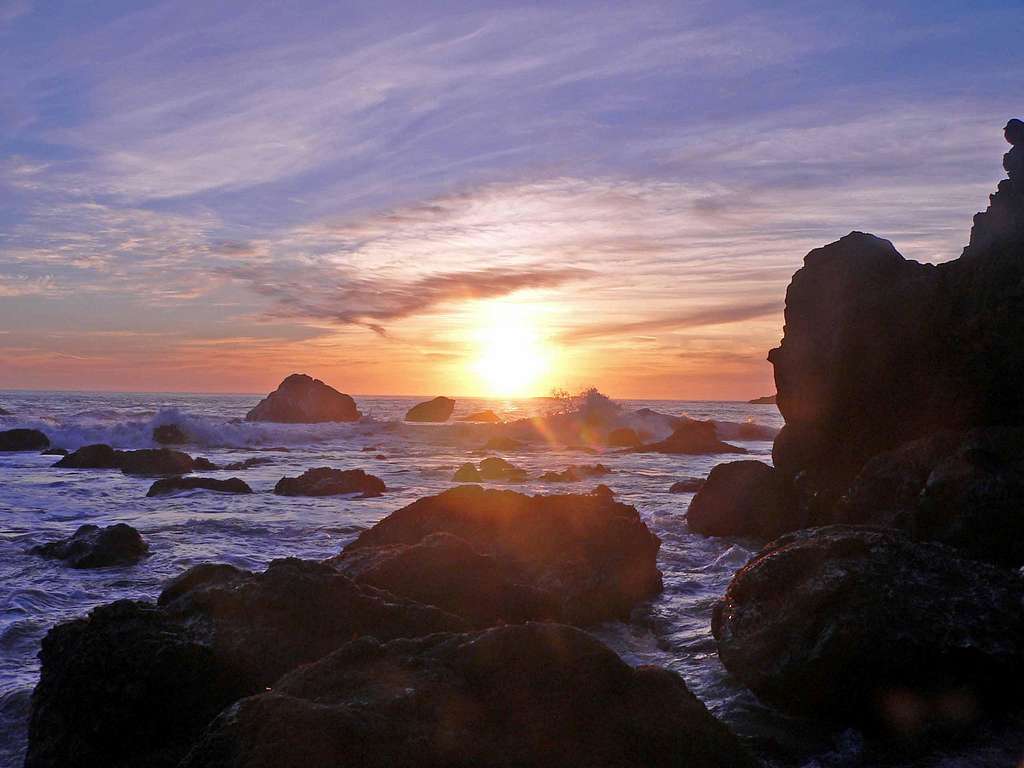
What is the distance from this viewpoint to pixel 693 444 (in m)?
33.0

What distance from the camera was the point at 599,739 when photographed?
3.85m

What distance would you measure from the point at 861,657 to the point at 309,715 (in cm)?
346

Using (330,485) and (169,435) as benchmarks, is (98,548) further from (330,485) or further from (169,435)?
(169,435)

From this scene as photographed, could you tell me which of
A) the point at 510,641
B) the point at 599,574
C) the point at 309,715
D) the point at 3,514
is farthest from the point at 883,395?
the point at 3,514

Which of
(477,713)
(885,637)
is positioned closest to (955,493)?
(885,637)

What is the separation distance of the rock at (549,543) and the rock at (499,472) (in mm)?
12404

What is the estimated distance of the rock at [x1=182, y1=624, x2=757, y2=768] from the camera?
11.1 ft

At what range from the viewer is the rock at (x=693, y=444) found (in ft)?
108

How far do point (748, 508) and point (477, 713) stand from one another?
10074mm

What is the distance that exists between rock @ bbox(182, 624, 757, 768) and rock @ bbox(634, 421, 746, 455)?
29219mm

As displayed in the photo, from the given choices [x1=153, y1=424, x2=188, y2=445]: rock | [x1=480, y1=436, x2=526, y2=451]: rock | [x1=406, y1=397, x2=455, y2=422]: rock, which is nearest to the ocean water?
[x1=480, y1=436, x2=526, y2=451]: rock

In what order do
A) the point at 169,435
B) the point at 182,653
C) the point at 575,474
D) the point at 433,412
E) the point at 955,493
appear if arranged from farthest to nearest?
1. the point at 433,412
2. the point at 169,435
3. the point at 575,474
4. the point at 955,493
5. the point at 182,653

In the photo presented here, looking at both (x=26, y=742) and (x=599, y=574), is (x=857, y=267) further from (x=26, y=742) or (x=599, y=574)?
(x=26, y=742)

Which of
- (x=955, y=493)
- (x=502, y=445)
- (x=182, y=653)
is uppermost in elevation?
(x=955, y=493)
